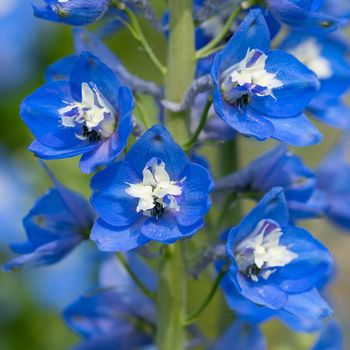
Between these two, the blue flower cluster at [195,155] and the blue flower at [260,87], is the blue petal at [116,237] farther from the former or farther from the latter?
the blue flower at [260,87]

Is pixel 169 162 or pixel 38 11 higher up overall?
pixel 38 11

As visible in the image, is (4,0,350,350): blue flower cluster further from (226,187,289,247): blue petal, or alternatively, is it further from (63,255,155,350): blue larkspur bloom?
(63,255,155,350): blue larkspur bloom

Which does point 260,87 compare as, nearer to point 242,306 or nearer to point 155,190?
point 155,190

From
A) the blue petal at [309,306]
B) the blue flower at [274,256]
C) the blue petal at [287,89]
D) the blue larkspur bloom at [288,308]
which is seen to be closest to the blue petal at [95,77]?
the blue petal at [287,89]

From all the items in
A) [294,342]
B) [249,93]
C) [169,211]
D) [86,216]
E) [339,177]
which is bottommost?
[294,342]

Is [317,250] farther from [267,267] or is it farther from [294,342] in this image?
[294,342]

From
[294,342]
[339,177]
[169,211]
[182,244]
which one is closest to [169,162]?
[169,211]

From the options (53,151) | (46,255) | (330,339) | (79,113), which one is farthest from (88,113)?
(330,339)
